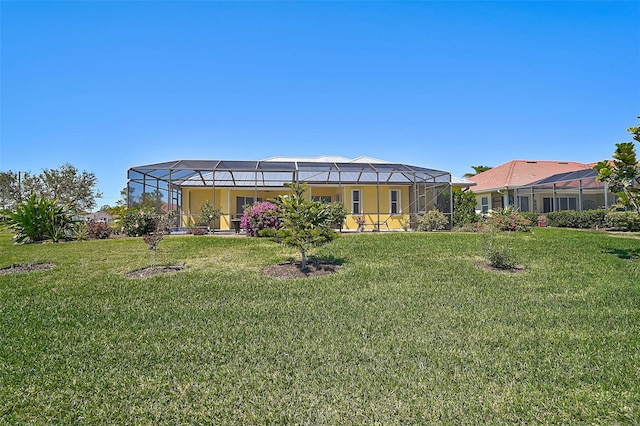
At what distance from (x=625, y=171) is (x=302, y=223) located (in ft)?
28.5

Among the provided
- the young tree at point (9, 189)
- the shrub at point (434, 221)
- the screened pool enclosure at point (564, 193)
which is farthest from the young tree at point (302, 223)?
the young tree at point (9, 189)

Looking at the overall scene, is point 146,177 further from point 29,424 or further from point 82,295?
point 29,424

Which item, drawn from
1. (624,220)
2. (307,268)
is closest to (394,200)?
(624,220)

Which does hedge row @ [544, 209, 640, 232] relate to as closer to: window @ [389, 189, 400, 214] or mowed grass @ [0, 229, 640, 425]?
window @ [389, 189, 400, 214]

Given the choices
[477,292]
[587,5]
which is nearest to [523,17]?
[587,5]

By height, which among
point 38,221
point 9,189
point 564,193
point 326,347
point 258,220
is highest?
point 9,189

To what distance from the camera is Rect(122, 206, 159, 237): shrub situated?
15.5m

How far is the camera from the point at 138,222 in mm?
15516

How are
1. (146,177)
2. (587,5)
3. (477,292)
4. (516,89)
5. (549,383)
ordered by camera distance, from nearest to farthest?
(549,383) → (477,292) → (587,5) → (516,89) → (146,177)

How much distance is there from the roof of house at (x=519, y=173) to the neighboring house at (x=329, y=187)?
30.9 ft

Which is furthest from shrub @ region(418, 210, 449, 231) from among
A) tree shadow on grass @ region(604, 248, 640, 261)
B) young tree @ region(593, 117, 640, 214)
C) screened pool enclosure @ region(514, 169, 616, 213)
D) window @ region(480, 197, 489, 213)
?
window @ region(480, 197, 489, 213)

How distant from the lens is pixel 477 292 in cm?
678

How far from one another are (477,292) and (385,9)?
32.0ft

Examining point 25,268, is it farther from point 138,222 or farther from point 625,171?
point 625,171
